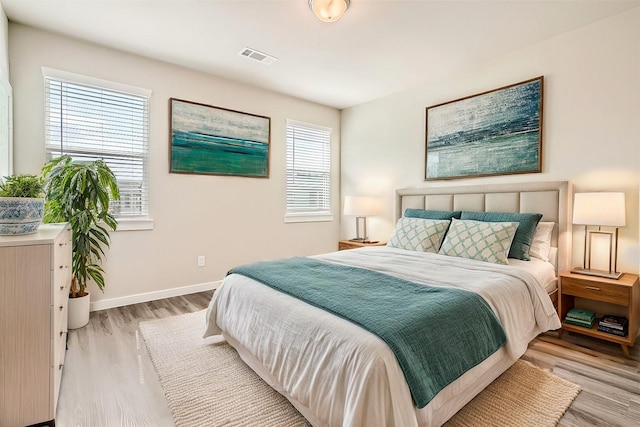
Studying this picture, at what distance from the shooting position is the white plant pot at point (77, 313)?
269cm

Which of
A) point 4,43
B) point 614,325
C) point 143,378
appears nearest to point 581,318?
point 614,325

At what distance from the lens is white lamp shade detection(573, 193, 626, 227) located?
2.37 meters

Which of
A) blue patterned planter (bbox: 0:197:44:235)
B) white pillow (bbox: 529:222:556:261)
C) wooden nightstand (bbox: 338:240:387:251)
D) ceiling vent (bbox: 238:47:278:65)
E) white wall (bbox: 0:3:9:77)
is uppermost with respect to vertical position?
ceiling vent (bbox: 238:47:278:65)

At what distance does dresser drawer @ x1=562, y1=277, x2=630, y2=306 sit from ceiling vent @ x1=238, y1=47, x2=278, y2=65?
3402mm

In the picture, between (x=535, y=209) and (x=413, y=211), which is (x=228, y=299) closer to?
(x=413, y=211)

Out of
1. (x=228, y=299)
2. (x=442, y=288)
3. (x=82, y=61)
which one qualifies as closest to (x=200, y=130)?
(x=82, y=61)

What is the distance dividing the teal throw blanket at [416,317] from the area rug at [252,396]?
0.33 meters

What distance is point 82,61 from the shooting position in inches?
118

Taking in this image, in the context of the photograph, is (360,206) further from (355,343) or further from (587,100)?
(355,343)

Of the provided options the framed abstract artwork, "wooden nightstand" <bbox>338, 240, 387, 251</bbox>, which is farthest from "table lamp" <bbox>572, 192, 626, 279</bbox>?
the framed abstract artwork

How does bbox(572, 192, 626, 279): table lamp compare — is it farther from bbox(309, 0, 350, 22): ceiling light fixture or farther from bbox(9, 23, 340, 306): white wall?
bbox(9, 23, 340, 306): white wall

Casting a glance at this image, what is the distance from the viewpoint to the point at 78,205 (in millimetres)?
2648

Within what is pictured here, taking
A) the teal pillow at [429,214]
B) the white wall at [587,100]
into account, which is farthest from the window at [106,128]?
the white wall at [587,100]

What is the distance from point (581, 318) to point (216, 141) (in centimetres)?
401
